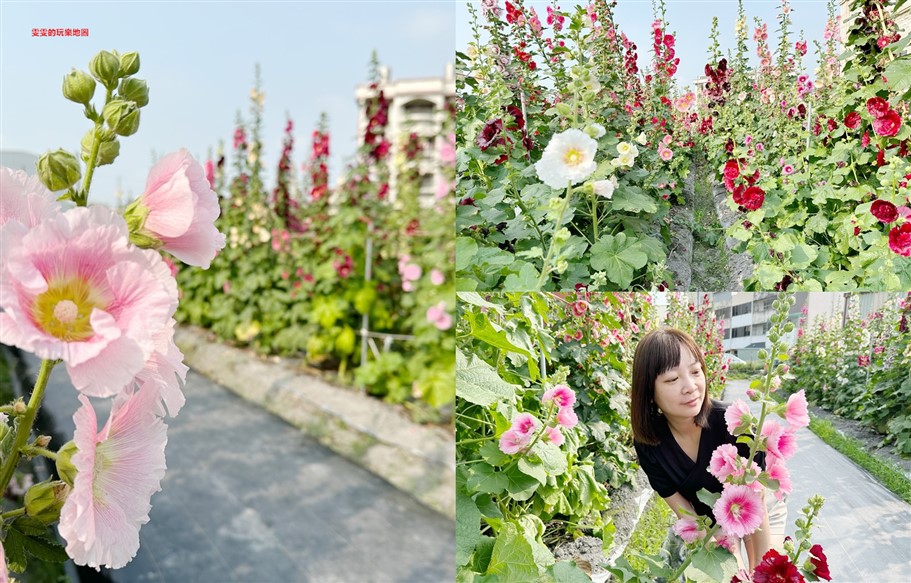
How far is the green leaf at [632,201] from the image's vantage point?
4.91ft

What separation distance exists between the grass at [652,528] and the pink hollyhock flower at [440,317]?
1.81 metres

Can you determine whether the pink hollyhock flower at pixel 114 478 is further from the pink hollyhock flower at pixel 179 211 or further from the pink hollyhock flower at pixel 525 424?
the pink hollyhock flower at pixel 525 424

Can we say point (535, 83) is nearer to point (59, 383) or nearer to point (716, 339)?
point (716, 339)

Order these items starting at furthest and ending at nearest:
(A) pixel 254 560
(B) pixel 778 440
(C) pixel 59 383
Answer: (C) pixel 59 383 < (A) pixel 254 560 < (B) pixel 778 440

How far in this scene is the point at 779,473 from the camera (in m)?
1.39

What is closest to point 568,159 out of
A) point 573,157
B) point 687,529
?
point 573,157

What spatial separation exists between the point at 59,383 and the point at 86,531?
10.4ft

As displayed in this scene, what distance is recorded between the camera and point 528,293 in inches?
57.4

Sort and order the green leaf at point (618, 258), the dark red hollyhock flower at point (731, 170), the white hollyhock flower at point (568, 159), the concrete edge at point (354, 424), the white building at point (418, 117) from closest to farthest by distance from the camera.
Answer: the white hollyhock flower at point (568, 159) → the green leaf at point (618, 258) → the dark red hollyhock flower at point (731, 170) → the concrete edge at point (354, 424) → the white building at point (418, 117)

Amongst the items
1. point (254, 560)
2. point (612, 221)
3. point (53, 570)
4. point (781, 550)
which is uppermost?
point (612, 221)

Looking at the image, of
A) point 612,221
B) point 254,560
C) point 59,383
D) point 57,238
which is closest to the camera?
point 57,238

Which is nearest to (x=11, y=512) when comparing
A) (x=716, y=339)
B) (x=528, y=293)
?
(x=528, y=293)

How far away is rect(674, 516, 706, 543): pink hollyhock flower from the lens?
56.6 inches

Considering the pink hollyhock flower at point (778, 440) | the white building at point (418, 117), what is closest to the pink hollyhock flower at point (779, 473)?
the pink hollyhock flower at point (778, 440)
